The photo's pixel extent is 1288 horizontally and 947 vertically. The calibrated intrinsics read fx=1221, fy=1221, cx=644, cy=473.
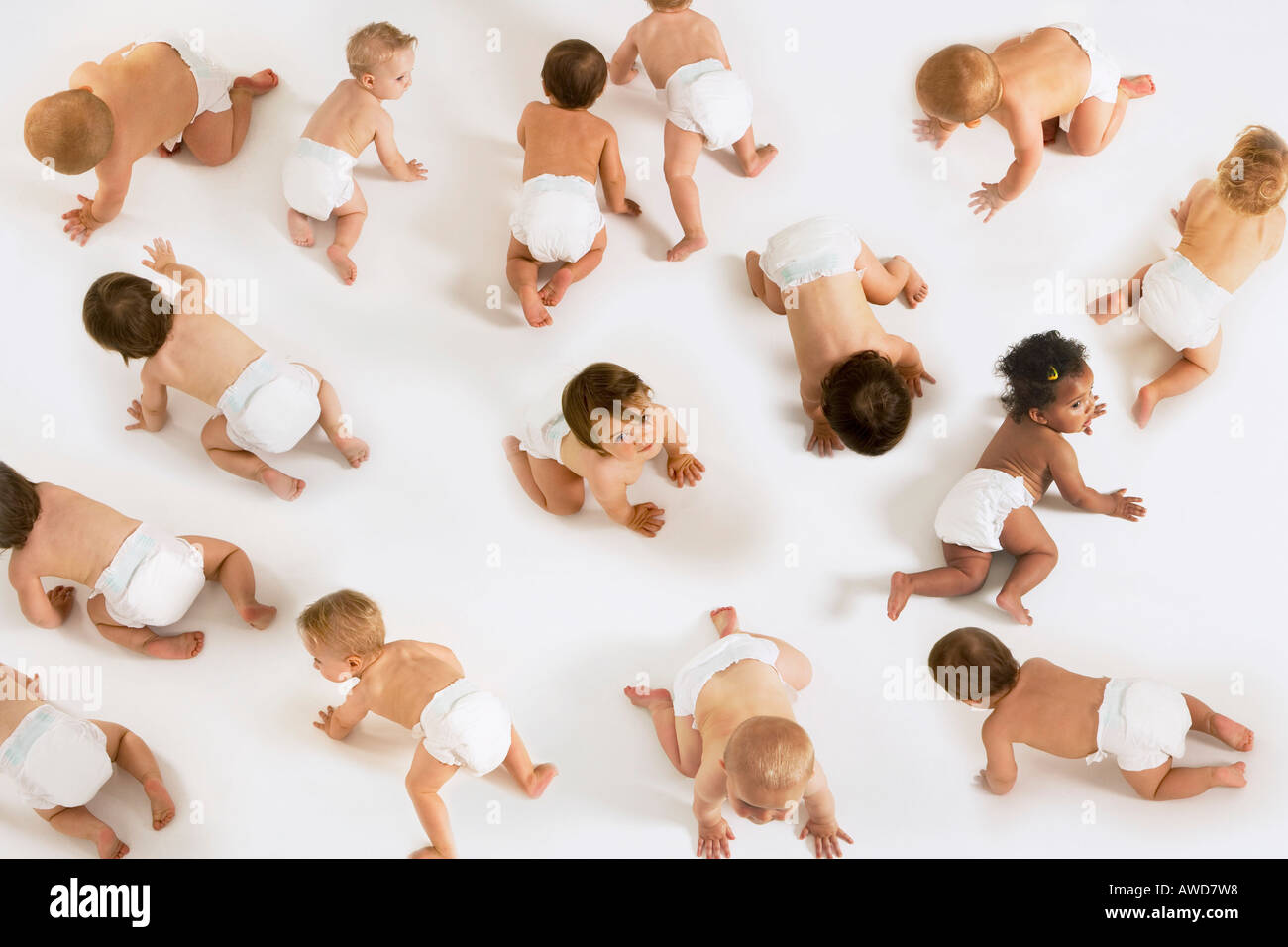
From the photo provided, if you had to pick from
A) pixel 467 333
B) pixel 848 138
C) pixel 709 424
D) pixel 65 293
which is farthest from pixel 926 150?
pixel 65 293

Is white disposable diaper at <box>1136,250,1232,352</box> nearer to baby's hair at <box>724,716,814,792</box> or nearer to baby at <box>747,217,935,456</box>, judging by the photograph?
baby at <box>747,217,935,456</box>

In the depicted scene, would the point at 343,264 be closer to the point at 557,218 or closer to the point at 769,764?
the point at 557,218

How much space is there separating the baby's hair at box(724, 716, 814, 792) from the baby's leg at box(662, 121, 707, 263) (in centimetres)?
123

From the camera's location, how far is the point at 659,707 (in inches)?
93.8

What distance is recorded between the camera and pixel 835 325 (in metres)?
2.58

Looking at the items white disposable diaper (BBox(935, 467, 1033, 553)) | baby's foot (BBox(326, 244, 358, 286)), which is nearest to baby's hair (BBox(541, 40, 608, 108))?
baby's foot (BBox(326, 244, 358, 286))

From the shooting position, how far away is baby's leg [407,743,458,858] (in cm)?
226

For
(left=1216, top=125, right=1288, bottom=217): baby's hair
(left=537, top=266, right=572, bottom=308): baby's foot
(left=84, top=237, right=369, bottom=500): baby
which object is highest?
(left=1216, top=125, right=1288, bottom=217): baby's hair

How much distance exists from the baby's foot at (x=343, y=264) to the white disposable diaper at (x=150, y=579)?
2.36 feet

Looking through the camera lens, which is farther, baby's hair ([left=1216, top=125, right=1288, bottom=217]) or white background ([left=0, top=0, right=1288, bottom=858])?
baby's hair ([left=1216, top=125, right=1288, bottom=217])

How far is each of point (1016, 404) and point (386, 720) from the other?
4.72 ft

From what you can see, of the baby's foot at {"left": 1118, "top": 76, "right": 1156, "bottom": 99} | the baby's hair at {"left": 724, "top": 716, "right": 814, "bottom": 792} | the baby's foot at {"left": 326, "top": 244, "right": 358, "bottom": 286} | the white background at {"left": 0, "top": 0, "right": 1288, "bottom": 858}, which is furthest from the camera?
the baby's foot at {"left": 1118, "top": 76, "right": 1156, "bottom": 99}

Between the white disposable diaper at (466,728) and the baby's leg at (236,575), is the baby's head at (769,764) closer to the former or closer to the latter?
the white disposable diaper at (466,728)

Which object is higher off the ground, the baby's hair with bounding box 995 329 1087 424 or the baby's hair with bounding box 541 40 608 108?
the baby's hair with bounding box 541 40 608 108
